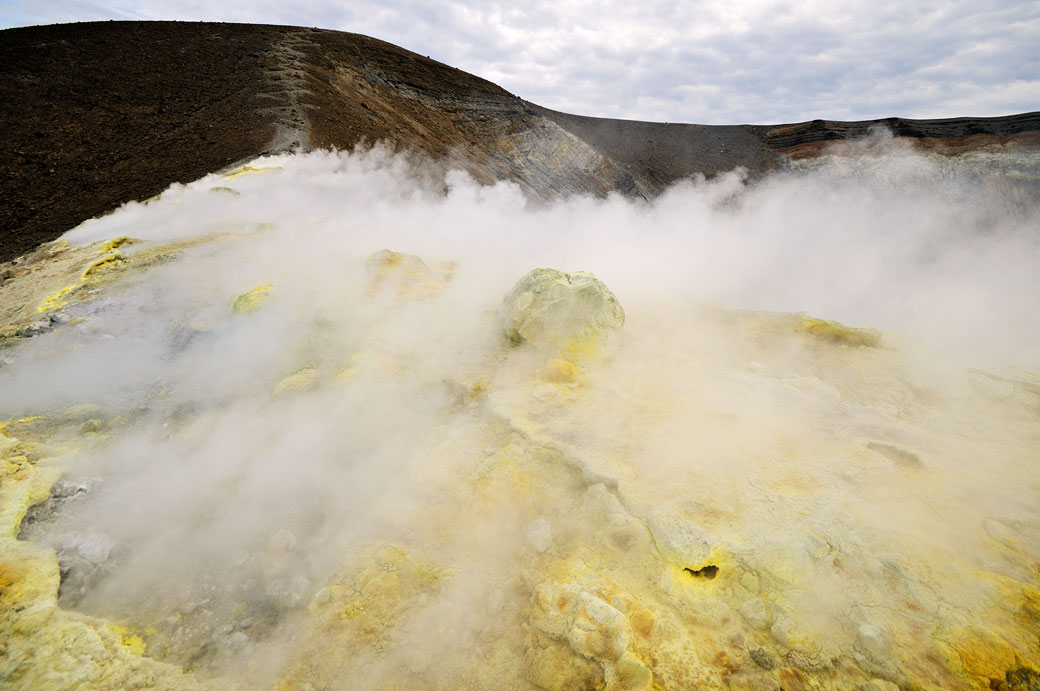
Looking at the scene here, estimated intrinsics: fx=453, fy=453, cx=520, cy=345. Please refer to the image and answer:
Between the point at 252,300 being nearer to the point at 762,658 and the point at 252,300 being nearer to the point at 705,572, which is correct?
the point at 705,572

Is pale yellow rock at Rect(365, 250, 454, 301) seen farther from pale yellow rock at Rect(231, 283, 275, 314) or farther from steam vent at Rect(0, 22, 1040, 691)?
pale yellow rock at Rect(231, 283, 275, 314)

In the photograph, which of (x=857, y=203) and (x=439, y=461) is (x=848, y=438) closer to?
(x=439, y=461)

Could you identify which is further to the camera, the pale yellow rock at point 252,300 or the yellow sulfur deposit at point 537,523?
the pale yellow rock at point 252,300

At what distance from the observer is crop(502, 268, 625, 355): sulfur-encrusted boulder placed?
175 inches

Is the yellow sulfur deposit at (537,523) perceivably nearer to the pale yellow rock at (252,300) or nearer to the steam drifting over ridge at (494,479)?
the steam drifting over ridge at (494,479)

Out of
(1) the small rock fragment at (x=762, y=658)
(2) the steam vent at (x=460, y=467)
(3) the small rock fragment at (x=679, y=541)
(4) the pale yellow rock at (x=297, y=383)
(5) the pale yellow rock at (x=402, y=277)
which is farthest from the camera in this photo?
(5) the pale yellow rock at (x=402, y=277)

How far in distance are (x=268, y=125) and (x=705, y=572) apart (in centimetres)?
1391

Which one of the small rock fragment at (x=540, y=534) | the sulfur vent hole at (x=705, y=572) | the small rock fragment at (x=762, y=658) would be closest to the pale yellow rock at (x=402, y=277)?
the small rock fragment at (x=540, y=534)

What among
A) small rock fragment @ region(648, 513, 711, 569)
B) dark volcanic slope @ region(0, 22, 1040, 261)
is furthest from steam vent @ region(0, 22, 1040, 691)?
dark volcanic slope @ region(0, 22, 1040, 261)

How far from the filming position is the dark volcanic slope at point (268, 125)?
988cm

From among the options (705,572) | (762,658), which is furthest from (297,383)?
(762,658)

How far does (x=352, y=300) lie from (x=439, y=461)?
2701 mm

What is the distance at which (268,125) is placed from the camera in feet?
38.7

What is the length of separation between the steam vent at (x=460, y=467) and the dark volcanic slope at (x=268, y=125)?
0.85m
